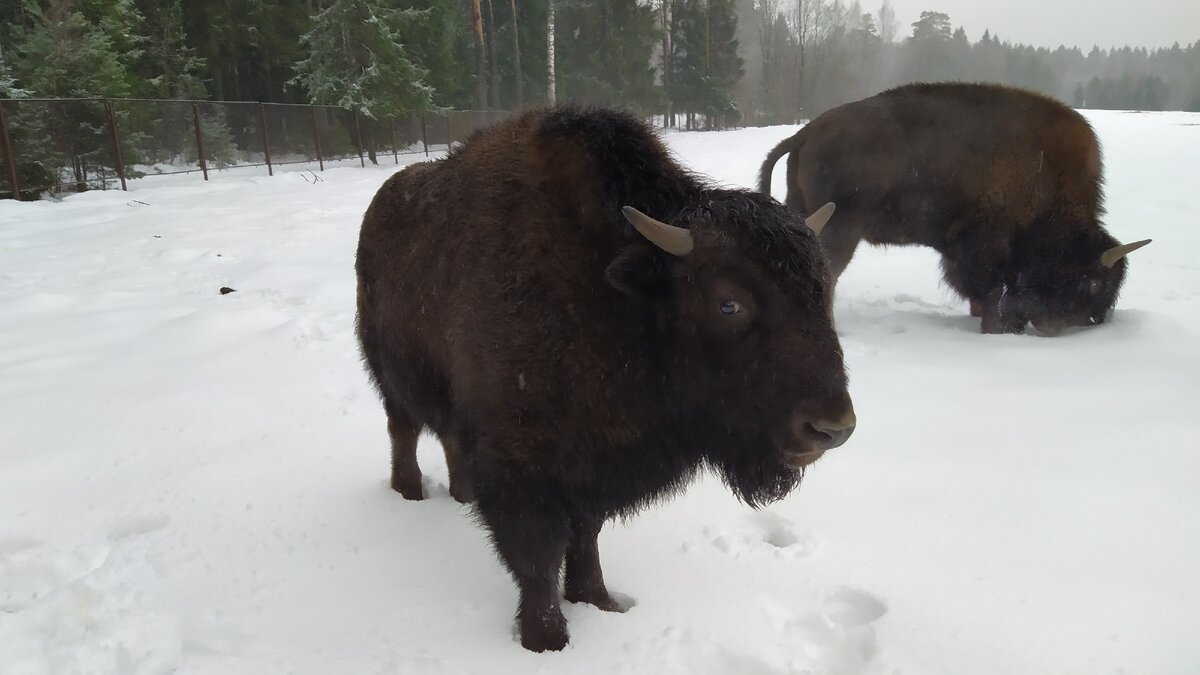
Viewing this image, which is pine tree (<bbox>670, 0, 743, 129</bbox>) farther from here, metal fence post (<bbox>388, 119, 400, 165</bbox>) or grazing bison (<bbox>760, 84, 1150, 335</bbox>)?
grazing bison (<bbox>760, 84, 1150, 335</bbox>)

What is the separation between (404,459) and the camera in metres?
3.34

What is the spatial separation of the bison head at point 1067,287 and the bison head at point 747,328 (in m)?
4.86

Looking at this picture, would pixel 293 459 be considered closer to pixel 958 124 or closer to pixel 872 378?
pixel 872 378

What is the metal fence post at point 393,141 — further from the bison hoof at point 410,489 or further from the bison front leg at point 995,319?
the bison hoof at point 410,489

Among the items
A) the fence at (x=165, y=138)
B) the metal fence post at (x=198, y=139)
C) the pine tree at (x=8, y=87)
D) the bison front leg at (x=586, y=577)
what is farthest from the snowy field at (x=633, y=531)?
the metal fence post at (x=198, y=139)

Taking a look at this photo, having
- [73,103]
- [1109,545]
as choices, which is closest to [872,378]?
[1109,545]

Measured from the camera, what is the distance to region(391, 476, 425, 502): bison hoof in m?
3.34

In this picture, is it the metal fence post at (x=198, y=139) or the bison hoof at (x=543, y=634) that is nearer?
the bison hoof at (x=543, y=634)

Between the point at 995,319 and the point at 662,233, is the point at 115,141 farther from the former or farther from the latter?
the point at 995,319

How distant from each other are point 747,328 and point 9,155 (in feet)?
52.2

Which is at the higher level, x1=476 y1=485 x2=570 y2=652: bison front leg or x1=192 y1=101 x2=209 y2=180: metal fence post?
x1=192 y1=101 x2=209 y2=180: metal fence post

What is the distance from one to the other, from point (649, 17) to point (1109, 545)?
3638cm

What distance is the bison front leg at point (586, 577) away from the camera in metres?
2.61

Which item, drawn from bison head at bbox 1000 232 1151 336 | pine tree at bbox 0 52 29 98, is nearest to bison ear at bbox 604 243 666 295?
bison head at bbox 1000 232 1151 336
